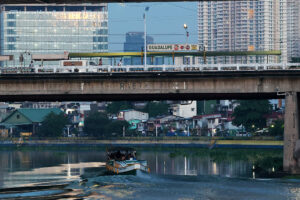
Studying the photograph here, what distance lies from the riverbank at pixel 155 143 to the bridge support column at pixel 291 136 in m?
56.2

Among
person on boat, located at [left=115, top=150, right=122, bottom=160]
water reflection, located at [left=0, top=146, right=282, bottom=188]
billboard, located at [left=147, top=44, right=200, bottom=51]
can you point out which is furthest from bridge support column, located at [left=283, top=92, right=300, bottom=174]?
person on boat, located at [left=115, top=150, right=122, bottom=160]

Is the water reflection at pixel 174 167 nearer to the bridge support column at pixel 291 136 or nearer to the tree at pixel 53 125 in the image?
the bridge support column at pixel 291 136

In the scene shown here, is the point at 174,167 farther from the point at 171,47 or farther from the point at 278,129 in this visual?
the point at 278,129

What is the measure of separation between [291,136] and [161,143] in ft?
263

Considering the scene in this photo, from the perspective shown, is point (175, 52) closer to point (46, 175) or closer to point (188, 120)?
point (46, 175)

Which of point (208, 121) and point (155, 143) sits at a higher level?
point (208, 121)

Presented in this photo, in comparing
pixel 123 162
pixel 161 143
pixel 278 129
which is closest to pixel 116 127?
pixel 161 143

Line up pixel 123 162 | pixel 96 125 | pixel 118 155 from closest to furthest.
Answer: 1. pixel 123 162
2. pixel 118 155
3. pixel 96 125

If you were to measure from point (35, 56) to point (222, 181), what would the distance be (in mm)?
32587

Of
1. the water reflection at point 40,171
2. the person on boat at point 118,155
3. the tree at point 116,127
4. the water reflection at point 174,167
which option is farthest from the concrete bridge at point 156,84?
the tree at point 116,127

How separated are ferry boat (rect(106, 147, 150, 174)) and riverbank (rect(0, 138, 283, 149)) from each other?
53626 mm

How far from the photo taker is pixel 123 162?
77.2 meters

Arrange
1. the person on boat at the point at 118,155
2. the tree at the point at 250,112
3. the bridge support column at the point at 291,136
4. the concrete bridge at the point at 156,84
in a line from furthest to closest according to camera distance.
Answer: the tree at the point at 250,112 → the person on boat at the point at 118,155 → the concrete bridge at the point at 156,84 → the bridge support column at the point at 291,136

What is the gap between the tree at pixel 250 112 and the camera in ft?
516
